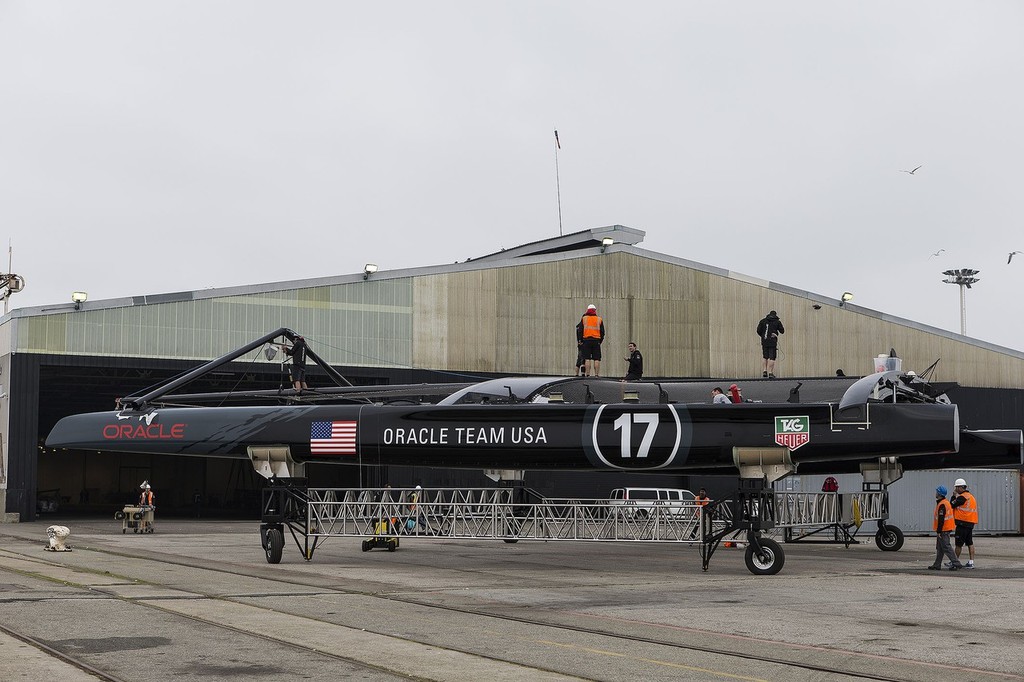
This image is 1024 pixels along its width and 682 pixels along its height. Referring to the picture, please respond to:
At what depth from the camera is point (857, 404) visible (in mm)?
17859

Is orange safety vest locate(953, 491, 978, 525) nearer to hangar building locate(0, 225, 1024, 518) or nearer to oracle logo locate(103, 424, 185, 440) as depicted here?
oracle logo locate(103, 424, 185, 440)

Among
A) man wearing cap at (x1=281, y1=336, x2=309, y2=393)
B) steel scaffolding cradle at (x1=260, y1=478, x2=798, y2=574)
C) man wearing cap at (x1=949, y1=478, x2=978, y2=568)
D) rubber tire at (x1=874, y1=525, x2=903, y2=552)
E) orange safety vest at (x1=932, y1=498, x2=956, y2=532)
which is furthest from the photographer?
rubber tire at (x1=874, y1=525, x2=903, y2=552)

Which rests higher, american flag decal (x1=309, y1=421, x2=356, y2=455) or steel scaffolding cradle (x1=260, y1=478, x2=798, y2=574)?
american flag decal (x1=309, y1=421, x2=356, y2=455)

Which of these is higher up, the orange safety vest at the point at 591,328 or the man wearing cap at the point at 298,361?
the orange safety vest at the point at 591,328

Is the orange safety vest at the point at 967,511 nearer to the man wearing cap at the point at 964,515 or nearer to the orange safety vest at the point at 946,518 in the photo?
the man wearing cap at the point at 964,515

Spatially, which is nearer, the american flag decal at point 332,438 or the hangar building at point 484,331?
the american flag decal at point 332,438

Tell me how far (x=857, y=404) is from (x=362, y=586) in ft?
28.6

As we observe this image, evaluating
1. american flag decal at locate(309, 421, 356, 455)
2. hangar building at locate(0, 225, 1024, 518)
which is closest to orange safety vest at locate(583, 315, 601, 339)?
american flag decal at locate(309, 421, 356, 455)

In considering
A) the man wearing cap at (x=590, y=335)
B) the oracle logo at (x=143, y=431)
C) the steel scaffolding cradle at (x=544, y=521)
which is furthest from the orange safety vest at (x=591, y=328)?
the oracle logo at (x=143, y=431)

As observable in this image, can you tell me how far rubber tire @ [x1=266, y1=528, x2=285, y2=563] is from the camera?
19450mm

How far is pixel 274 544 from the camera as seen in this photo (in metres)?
19.4

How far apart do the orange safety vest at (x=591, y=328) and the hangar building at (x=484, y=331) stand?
50.8 feet

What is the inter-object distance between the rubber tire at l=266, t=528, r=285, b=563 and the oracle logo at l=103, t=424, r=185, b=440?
3290 mm

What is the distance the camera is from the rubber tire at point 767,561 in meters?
17.7
